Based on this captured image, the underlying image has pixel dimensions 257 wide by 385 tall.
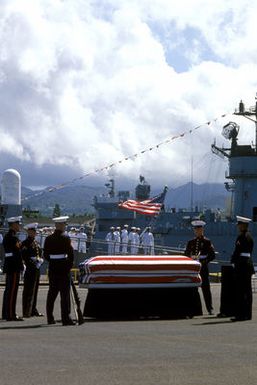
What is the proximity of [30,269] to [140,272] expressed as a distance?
191cm

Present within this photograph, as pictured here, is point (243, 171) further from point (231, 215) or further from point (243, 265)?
point (243, 265)

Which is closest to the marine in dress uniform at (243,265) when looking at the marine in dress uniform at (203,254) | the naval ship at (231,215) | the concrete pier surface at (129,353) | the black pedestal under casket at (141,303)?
the concrete pier surface at (129,353)

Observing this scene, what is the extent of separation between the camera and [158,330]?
11773 mm

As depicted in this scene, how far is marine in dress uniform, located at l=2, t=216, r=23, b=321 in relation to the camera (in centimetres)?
1345

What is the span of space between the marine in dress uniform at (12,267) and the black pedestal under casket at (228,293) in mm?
3269

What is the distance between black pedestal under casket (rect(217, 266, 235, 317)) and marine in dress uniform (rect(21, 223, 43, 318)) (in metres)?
3.05

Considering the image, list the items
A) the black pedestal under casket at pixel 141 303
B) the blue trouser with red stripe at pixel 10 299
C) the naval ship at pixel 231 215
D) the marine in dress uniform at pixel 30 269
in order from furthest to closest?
1. the naval ship at pixel 231 215
2. the marine in dress uniform at pixel 30 269
3. the black pedestal under casket at pixel 141 303
4. the blue trouser with red stripe at pixel 10 299

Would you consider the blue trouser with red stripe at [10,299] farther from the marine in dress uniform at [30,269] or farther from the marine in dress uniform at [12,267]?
the marine in dress uniform at [30,269]

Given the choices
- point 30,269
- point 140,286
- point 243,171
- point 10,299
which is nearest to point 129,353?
point 140,286

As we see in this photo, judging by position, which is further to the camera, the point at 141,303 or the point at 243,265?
the point at 141,303

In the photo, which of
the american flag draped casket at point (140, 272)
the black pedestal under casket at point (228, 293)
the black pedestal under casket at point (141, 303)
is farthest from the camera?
the black pedestal under casket at point (228, 293)

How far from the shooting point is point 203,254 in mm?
14734

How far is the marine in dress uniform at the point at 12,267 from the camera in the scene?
13.4m

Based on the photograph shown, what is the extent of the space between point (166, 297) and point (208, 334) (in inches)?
105
